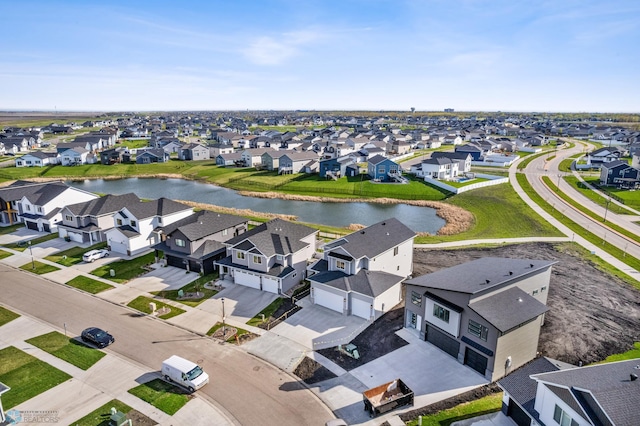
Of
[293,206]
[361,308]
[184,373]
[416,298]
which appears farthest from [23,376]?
[293,206]

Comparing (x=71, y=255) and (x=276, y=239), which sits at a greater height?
(x=276, y=239)

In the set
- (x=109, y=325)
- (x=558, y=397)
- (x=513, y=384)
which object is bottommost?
(x=109, y=325)

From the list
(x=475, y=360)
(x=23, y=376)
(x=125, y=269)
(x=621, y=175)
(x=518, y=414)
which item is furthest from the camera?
(x=621, y=175)

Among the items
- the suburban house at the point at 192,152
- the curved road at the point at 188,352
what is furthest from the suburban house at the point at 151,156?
the curved road at the point at 188,352

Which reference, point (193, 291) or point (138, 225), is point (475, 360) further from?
point (138, 225)

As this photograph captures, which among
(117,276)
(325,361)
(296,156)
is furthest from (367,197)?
(325,361)

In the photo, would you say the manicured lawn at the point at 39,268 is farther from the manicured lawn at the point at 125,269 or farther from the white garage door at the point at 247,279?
the white garage door at the point at 247,279

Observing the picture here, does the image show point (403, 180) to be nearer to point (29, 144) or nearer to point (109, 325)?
point (109, 325)

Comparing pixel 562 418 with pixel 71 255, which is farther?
pixel 71 255
